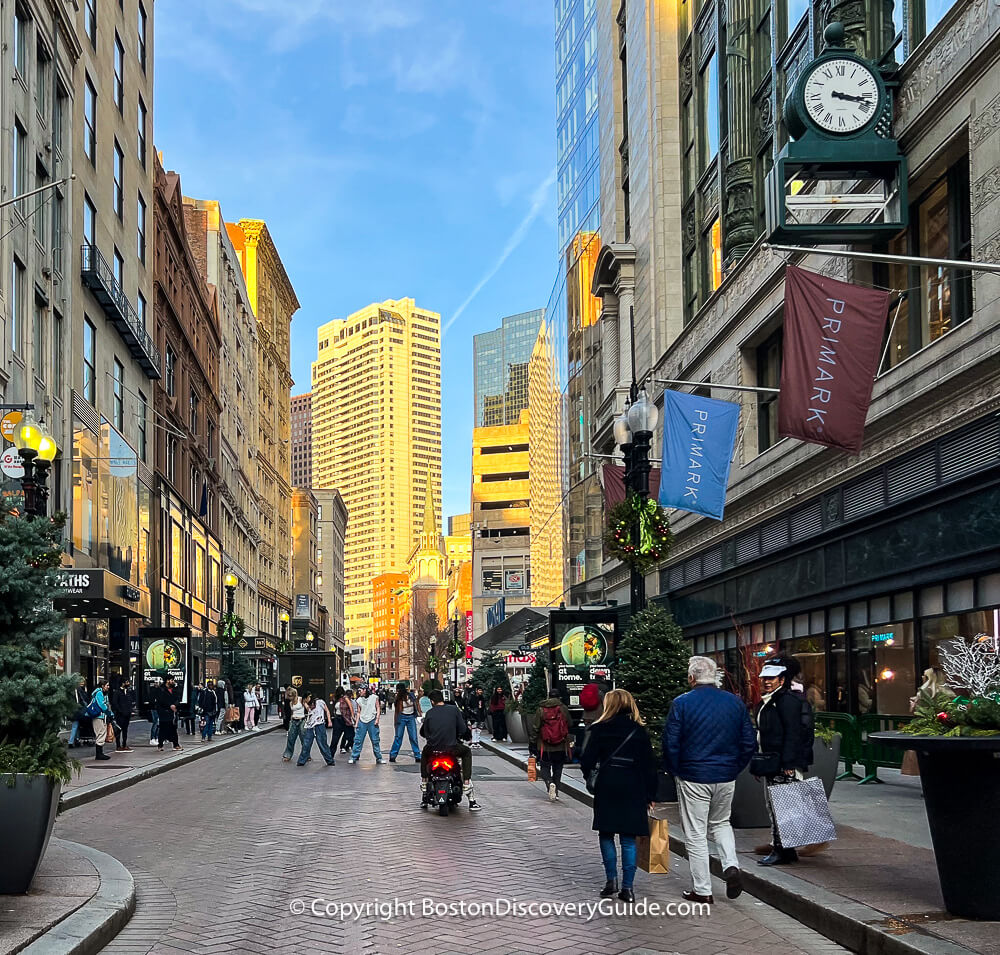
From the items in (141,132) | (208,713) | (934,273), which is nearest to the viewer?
(934,273)

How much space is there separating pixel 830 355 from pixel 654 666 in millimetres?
5791

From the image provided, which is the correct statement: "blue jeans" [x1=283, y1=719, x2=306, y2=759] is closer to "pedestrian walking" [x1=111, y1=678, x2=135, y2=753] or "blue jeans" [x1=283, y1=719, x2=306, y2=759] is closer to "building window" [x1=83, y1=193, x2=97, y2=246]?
"pedestrian walking" [x1=111, y1=678, x2=135, y2=753]

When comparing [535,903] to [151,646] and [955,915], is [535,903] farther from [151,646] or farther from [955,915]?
[151,646]

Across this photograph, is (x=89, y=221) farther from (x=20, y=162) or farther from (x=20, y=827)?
(x=20, y=827)

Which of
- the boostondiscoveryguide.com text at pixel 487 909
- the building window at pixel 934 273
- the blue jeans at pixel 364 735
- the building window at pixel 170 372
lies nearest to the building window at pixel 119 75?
the building window at pixel 170 372

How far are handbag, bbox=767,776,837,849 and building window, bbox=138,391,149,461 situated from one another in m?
44.1

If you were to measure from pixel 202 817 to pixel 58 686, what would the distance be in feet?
26.3

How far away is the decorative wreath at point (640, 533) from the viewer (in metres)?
18.4

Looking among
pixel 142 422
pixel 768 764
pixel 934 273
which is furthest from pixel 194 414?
pixel 768 764

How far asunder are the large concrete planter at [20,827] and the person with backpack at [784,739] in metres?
6.00

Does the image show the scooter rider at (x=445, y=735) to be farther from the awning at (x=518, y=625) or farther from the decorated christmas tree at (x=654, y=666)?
the awning at (x=518, y=625)

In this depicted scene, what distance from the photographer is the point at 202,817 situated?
1725 cm

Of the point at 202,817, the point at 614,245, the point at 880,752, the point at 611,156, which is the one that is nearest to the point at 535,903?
the point at 202,817

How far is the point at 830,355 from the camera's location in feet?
63.8
